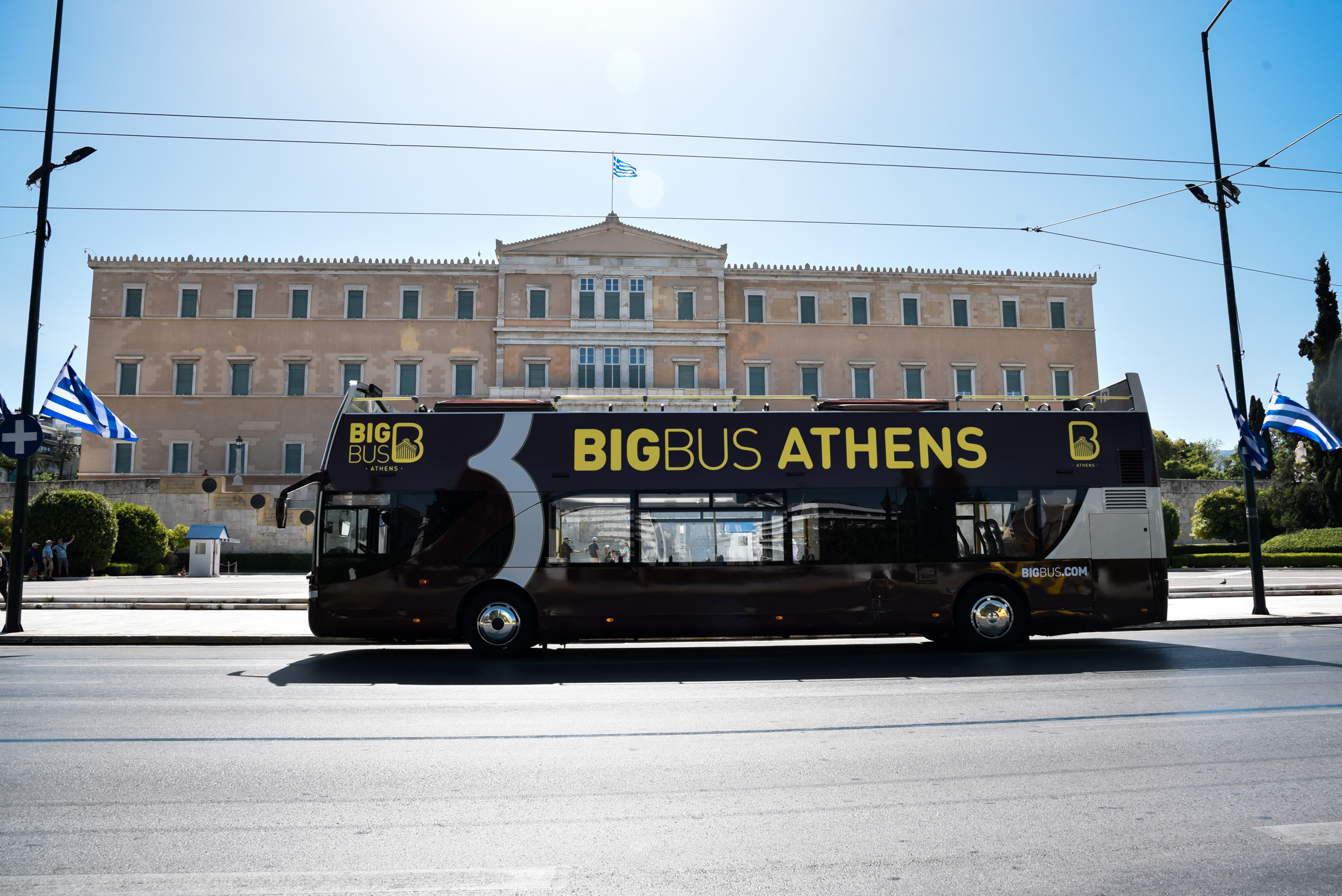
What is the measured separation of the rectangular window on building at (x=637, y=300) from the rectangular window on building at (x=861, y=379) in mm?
11426

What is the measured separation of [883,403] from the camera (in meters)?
11.5

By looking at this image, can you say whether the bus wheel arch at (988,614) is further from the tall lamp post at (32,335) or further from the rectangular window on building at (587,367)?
the rectangular window on building at (587,367)

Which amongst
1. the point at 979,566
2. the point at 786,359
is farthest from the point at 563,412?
the point at 786,359

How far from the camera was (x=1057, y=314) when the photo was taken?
161ft

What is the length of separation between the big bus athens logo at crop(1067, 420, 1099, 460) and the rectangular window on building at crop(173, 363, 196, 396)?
44.6m

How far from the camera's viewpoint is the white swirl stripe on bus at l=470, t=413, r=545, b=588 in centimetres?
1068

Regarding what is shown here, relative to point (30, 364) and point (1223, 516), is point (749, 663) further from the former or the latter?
point (1223, 516)

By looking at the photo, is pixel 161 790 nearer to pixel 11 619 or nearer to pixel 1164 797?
pixel 1164 797

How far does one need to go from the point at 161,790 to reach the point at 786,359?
4380 centimetres

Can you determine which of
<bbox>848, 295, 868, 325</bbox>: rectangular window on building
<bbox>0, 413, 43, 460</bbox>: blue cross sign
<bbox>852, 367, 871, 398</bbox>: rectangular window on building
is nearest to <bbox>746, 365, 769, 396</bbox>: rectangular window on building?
<bbox>852, 367, 871, 398</bbox>: rectangular window on building

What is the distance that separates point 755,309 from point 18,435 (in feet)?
124

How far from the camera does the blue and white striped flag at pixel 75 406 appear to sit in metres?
16.0

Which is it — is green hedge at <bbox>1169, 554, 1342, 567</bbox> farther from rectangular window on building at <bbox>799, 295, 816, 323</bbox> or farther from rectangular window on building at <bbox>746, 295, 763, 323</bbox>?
rectangular window on building at <bbox>746, 295, 763, 323</bbox>

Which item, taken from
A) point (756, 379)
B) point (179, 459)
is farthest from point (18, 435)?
point (756, 379)
